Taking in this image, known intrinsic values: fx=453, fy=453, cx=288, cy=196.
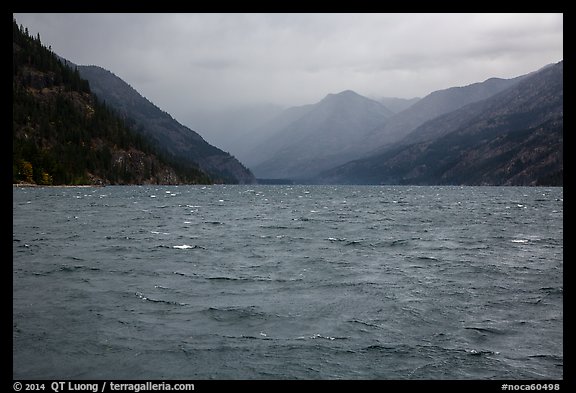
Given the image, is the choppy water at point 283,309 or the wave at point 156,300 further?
the wave at point 156,300

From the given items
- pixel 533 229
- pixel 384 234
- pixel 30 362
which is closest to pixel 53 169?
pixel 384 234

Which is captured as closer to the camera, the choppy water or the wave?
the choppy water

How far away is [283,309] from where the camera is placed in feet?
77.3

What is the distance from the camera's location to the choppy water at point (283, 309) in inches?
645

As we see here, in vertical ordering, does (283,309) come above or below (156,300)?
below

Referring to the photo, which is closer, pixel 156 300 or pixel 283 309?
pixel 283 309

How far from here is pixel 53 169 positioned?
590 ft

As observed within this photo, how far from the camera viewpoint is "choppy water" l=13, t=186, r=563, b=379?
16.4 metres

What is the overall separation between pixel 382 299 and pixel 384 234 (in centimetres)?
3222

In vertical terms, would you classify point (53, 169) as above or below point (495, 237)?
above

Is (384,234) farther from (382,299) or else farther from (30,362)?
(30,362)

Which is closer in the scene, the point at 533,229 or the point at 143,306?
the point at 143,306

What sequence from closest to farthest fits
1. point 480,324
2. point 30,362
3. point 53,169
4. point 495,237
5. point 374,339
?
point 30,362 < point 374,339 < point 480,324 < point 495,237 < point 53,169
